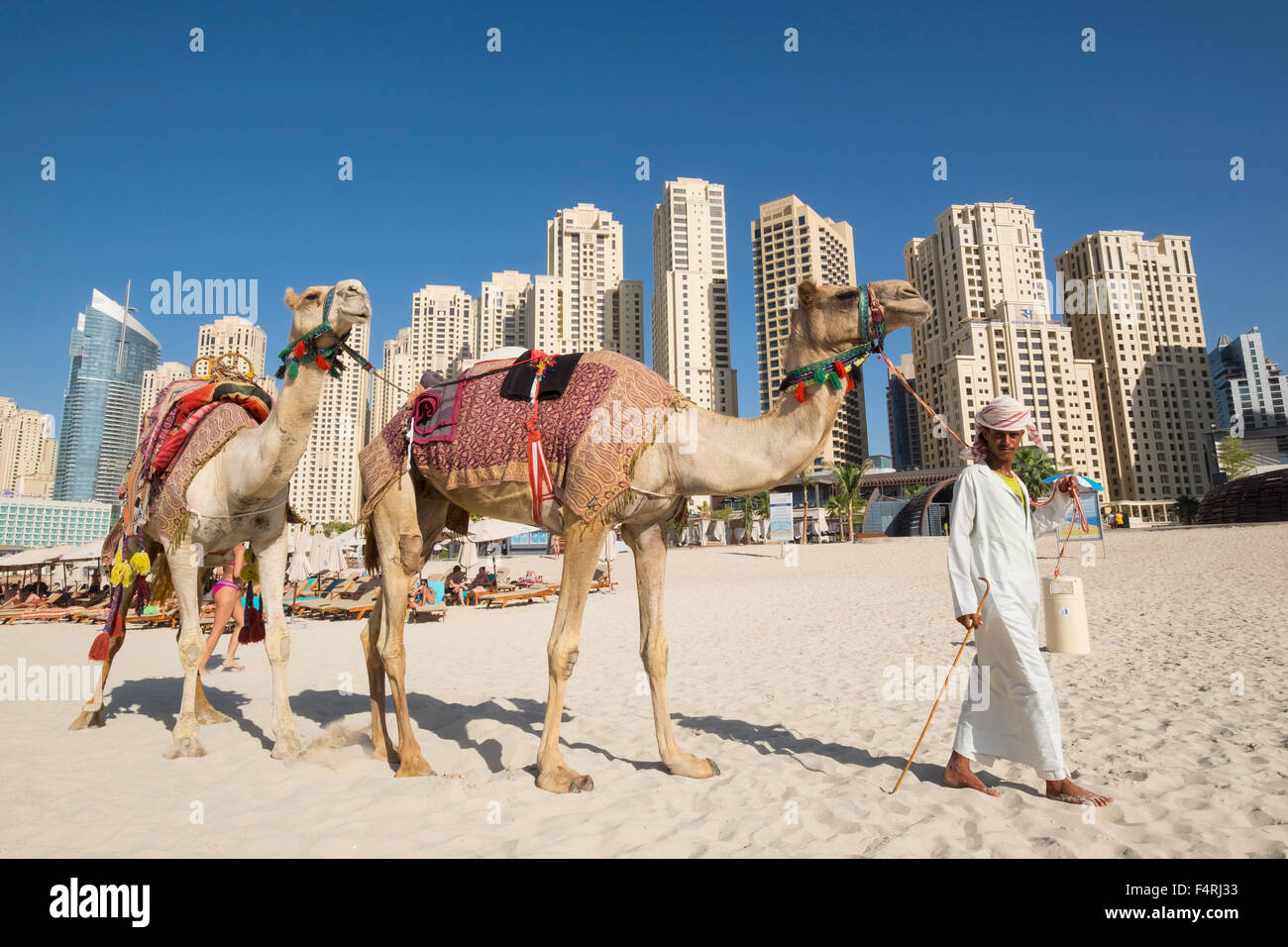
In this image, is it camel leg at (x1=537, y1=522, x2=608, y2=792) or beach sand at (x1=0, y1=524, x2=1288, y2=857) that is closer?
beach sand at (x1=0, y1=524, x2=1288, y2=857)

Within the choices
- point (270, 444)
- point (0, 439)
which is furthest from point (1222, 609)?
point (0, 439)

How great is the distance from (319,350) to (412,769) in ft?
9.82

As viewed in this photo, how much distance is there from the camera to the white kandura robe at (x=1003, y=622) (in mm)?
3932

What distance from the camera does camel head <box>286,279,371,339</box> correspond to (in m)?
4.59

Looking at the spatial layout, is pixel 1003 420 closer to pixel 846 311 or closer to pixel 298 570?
pixel 846 311

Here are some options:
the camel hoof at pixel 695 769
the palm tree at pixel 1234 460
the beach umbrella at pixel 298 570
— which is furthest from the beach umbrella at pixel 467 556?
the palm tree at pixel 1234 460

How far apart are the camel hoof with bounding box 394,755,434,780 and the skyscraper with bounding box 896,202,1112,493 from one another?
10351 centimetres

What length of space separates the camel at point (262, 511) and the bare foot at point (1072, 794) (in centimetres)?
521

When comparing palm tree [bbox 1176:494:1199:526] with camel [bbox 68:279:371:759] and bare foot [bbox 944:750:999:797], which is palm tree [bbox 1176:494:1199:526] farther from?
camel [bbox 68:279:371:759]

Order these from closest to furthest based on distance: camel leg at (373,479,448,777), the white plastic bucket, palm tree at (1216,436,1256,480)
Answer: camel leg at (373,479,448,777)
the white plastic bucket
palm tree at (1216,436,1256,480)

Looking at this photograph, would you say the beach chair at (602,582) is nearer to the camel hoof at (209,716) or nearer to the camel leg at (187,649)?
the camel hoof at (209,716)

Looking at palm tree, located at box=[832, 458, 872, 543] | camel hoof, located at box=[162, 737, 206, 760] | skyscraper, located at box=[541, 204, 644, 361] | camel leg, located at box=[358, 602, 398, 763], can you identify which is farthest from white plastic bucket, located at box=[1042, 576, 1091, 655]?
skyscraper, located at box=[541, 204, 644, 361]
